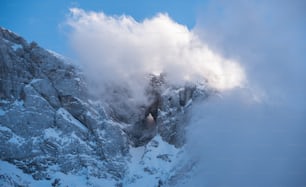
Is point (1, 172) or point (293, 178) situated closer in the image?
point (293, 178)

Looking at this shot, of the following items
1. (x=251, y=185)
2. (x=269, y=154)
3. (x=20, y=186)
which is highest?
(x=269, y=154)

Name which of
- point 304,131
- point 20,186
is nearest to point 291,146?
point 304,131

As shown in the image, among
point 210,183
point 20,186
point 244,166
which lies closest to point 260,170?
point 244,166

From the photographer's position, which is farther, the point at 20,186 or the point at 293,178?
the point at 20,186

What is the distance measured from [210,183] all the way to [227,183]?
26.2 feet

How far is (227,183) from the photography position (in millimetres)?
193750

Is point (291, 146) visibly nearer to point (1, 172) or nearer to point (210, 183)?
point (210, 183)

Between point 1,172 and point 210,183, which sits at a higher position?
point 210,183

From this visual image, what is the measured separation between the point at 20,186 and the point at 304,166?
9970 centimetres

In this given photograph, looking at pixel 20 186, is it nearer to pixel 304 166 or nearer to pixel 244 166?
pixel 244 166

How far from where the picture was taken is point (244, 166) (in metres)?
196

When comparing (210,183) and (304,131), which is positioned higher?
(304,131)

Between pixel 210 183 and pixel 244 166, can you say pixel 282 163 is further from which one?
pixel 210 183

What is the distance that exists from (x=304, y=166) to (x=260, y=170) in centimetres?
1496
